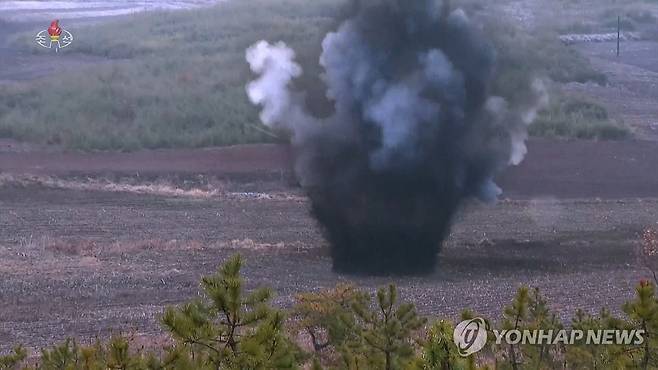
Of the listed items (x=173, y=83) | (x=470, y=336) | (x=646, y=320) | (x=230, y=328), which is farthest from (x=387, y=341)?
(x=173, y=83)

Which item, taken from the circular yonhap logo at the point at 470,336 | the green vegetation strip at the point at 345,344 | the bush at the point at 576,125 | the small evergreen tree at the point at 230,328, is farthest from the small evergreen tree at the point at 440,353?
the bush at the point at 576,125

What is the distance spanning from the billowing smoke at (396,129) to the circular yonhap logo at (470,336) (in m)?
13.8

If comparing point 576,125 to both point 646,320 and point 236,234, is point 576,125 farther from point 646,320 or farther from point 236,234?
point 646,320

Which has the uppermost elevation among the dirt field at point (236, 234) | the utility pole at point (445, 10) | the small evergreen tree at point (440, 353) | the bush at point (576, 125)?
the bush at point (576, 125)

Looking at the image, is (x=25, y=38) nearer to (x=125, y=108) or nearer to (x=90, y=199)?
(x=125, y=108)

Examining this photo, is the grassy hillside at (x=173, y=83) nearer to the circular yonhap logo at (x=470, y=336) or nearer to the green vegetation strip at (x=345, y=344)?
the green vegetation strip at (x=345, y=344)

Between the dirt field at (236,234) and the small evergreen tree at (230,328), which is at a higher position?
the dirt field at (236,234)

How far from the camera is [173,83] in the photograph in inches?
2002

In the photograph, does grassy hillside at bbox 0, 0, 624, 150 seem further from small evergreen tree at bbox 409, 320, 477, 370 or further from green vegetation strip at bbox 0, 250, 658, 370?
small evergreen tree at bbox 409, 320, 477, 370

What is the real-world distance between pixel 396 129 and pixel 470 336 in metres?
14.2

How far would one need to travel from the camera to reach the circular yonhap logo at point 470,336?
28.0ft

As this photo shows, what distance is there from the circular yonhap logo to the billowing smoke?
45.2 feet

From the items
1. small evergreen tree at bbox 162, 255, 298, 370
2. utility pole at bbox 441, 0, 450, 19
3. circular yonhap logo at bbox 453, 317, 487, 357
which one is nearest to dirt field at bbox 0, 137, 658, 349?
utility pole at bbox 441, 0, 450, 19

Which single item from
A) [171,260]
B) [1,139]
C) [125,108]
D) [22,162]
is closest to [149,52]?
[125,108]
